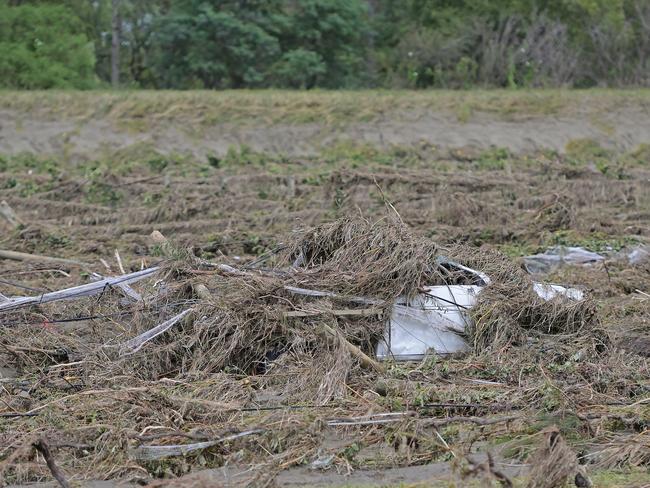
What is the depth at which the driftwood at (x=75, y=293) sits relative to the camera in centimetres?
1001

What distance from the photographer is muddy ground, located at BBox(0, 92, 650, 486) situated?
7273 millimetres

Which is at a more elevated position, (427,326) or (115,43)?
(427,326)

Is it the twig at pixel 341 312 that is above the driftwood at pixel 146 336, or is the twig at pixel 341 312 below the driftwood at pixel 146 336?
above

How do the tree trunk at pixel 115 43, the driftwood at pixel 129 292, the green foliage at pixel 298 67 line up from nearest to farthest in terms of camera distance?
the driftwood at pixel 129 292 < the green foliage at pixel 298 67 < the tree trunk at pixel 115 43

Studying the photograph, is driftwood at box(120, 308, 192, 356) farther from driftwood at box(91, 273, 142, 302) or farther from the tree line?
the tree line

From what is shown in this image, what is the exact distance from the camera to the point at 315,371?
8.66 m

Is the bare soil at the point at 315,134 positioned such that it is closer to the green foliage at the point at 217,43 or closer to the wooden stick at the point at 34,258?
the green foliage at the point at 217,43

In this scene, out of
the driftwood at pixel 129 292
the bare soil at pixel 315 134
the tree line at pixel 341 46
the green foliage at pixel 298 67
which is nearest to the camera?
the driftwood at pixel 129 292

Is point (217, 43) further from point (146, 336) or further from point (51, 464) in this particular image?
point (51, 464)

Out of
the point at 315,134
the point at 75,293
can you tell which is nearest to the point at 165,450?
the point at 75,293

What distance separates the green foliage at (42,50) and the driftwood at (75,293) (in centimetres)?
2188

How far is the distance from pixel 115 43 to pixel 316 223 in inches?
900

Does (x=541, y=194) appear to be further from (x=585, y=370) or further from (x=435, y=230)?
(x=585, y=370)

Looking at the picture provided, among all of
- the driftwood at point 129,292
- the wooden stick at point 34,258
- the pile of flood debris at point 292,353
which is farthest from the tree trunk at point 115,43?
the pile of flood debris at point 292,353
